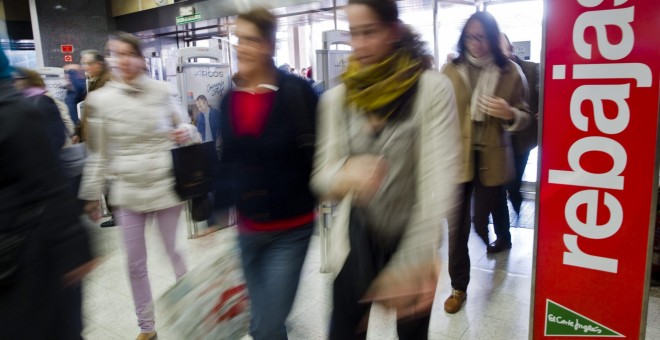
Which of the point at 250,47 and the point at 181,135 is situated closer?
the point at 250,47

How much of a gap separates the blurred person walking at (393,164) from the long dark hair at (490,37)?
4.22ft

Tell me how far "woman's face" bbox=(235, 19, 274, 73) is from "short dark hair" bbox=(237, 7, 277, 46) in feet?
0.04

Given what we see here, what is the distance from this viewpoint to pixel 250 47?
5.90 ft

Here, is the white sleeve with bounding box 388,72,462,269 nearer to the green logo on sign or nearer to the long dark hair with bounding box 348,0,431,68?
the long dark hair with bounding box 348,0,431,68

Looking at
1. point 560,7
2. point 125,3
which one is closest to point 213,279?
point 560,7

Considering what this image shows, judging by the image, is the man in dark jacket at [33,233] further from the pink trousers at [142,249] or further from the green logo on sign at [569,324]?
the green logo on sign at [569,324]

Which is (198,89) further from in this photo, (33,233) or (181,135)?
(33,233)

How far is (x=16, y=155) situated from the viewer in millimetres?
1278

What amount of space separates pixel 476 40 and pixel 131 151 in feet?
6.19

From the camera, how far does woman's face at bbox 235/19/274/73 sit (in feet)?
5.86

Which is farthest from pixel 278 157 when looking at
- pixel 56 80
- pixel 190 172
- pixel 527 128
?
pixel 56 80

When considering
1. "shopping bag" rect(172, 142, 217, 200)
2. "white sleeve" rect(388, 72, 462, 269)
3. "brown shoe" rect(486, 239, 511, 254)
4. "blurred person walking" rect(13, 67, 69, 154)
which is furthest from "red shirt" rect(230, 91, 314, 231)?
"brown shoe" rect(486, 239, 511, 254)

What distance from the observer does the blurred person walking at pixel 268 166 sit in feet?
5.89

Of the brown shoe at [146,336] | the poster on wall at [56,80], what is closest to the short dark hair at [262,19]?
the brown shoe at [146,336]
